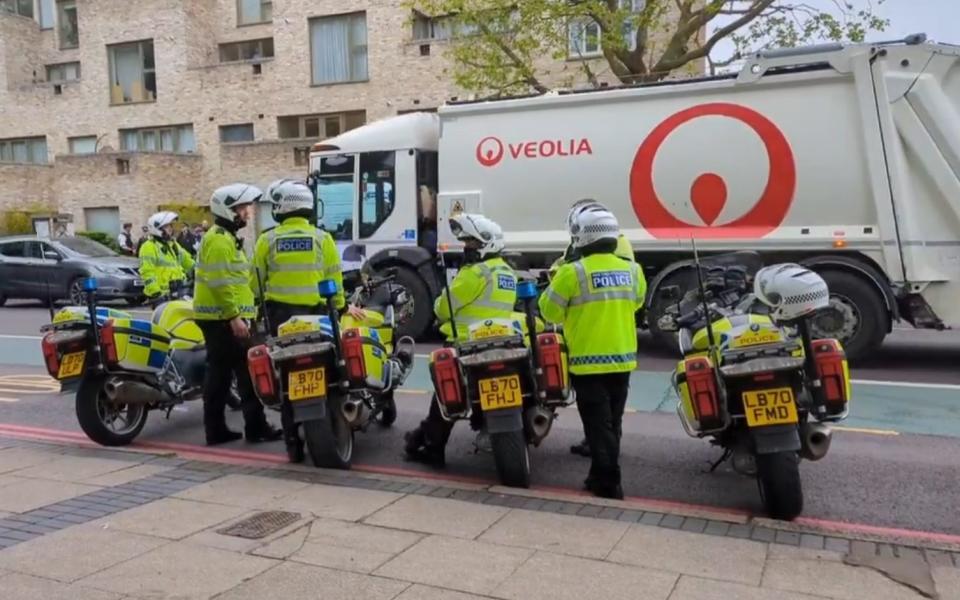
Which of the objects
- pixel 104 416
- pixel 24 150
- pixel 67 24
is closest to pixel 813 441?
pixel 104 416

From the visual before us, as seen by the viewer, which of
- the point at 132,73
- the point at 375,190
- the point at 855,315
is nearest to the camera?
the point at 855,315

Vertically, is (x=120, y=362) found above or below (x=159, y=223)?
below

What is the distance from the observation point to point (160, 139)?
3362 centimetres

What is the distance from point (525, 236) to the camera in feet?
38.2

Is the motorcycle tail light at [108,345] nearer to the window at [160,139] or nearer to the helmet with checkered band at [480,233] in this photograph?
the helmet with checkered band at [480,233]

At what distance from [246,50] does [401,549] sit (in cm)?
3240

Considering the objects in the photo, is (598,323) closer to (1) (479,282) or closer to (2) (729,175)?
(1) (479,282)

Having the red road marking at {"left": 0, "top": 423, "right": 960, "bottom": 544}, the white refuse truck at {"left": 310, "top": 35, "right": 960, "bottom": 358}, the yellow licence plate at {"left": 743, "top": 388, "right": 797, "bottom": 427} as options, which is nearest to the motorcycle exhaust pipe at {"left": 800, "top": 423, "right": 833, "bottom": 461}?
the yellow licence plate at {"left": 743, "top": 388, "right": 797, "bottom": 427}

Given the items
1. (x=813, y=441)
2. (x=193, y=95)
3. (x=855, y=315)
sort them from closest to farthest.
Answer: (x=813, y=441)
(x=855, y=315)
(x=193, y=95)

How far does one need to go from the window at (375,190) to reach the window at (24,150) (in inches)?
1110

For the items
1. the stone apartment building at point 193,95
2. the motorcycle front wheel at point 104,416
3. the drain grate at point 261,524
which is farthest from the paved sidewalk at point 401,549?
the stone apartment building at point 193,95

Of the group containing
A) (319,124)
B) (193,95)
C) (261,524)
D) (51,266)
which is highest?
(193,95)

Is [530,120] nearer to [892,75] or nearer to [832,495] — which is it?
[892,75]

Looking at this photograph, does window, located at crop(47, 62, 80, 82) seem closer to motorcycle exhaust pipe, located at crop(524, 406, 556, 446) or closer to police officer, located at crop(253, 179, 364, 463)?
police officer, located at crop(253, 179, 364, 463)
